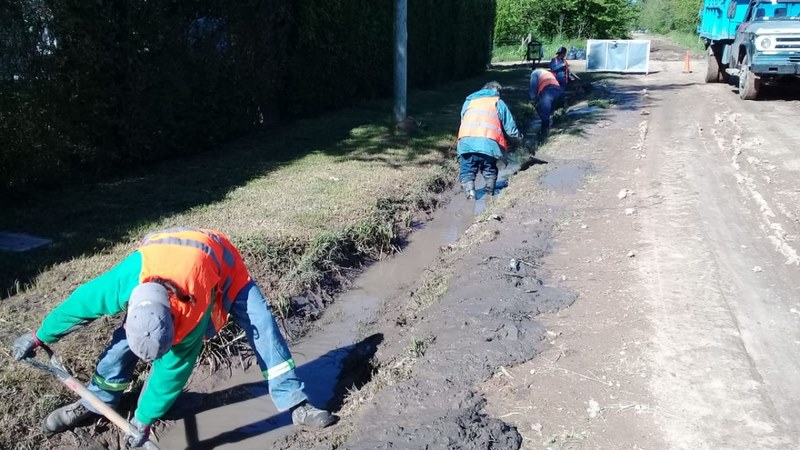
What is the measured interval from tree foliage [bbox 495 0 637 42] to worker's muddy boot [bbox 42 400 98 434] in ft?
133

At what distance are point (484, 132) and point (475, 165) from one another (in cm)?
53

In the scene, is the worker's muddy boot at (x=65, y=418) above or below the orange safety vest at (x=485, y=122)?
below

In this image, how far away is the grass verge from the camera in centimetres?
433

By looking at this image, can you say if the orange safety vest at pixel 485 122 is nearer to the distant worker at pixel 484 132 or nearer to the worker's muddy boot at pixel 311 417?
the distant worker at pixel 484 132

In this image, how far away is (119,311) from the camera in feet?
10.9

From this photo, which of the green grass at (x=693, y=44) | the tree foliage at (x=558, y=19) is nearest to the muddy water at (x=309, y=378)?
the green grass at (x=693, y=44)

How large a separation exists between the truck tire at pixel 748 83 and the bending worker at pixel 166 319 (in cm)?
1405

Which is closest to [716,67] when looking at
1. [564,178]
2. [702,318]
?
[564,178]

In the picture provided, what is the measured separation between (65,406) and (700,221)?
228 inches

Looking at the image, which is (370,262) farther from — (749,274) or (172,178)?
(749,274)

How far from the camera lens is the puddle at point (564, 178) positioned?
8.23 m

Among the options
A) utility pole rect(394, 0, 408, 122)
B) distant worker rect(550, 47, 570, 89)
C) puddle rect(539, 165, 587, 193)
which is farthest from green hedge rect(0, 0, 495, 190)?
puddle rect(539, 165, 587, 193)

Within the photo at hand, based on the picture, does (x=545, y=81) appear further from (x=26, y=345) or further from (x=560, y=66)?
(x=26, y=345)

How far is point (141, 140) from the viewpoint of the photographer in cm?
786
